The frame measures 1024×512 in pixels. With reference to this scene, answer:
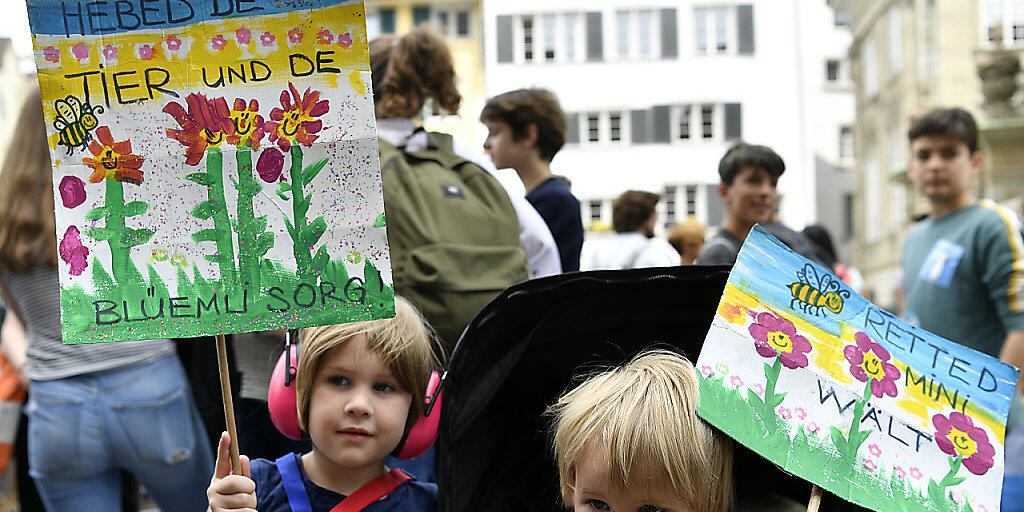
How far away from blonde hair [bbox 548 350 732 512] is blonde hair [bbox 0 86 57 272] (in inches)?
84.5

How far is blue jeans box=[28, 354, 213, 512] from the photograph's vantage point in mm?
3598

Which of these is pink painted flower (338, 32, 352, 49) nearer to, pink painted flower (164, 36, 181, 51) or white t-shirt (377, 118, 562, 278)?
pink painted flower (164, 36, 181, 51)

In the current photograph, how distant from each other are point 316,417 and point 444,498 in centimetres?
50

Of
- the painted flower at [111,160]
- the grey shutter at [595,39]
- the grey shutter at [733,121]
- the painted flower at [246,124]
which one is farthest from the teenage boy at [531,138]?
the grey shutter at [595,39]

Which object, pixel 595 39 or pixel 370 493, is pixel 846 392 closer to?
Answer: pixel 370 493

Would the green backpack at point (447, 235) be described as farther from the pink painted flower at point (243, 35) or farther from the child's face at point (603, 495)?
the pink painted flower at point (243, 35)

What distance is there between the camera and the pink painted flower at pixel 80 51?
2.12 metres

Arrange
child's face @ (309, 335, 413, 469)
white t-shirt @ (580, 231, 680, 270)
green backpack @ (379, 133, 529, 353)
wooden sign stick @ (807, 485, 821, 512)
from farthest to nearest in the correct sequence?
white t-shirt @ (580, 231, 680, 270), green backpack @ (379, 133, 529, 353), child's face @ (309, 335, 413, 469), wooden sign stick @ (807, 485, 821, 512)

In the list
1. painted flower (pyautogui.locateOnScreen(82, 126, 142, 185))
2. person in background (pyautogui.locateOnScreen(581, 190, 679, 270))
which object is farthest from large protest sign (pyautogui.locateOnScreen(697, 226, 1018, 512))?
person in background (pyautogui.locateOnScreen(581, 190, 679, 270))

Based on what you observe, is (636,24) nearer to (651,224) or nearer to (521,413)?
(651,224)

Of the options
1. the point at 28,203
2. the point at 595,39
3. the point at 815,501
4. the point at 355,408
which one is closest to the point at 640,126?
the point at 595,39

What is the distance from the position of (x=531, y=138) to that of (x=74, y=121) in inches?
101

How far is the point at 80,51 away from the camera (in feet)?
6.95

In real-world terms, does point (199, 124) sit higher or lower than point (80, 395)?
higher
